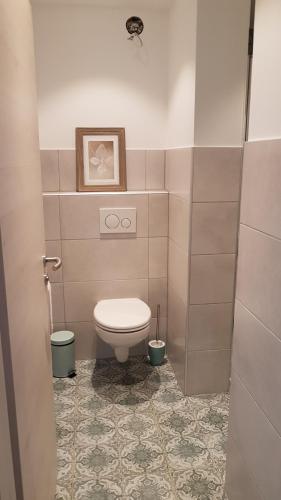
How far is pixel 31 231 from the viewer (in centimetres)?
131

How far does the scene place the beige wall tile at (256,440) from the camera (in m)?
1.20

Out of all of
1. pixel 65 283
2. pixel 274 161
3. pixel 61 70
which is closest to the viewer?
pixel 274 161

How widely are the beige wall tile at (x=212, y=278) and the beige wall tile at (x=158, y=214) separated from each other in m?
0.58

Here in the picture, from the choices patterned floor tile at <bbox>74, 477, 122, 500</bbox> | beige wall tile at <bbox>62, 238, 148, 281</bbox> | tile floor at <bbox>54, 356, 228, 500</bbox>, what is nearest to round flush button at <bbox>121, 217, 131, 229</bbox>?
beige wall tile at <bbox>62, 238, 148, 281</bbox>

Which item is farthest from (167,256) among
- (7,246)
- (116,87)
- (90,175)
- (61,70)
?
(7,246)

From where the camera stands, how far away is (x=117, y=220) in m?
2.65

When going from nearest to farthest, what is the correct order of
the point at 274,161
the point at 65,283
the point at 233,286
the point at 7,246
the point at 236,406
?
the point at 7,246 < the point at 274,161 < the point at 236,406 < the point at 233,286 < the point at 65,283

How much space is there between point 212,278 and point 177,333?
1.73ft

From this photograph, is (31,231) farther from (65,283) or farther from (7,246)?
(65,283)

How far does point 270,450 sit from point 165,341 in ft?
5.64

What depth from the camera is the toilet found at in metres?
2.27

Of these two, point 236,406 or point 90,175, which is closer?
point 236,406

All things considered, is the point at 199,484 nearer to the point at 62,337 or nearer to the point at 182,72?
the point at 62,337

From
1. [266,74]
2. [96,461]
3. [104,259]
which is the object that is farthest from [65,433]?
[266,74]
